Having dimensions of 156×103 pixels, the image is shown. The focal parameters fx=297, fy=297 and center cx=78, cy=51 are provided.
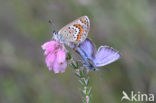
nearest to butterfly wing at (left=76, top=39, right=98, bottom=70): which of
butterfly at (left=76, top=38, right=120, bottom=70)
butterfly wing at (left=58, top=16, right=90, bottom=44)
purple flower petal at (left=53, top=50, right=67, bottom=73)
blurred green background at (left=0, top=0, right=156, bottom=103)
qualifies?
butterfly at (left=76, top=38, right=120, bottom=70)

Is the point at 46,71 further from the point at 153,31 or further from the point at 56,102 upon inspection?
A: the point at 153,31

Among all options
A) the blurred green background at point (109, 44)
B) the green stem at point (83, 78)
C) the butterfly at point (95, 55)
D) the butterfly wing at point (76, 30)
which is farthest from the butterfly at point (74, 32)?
the blurred green background at point (109, 44)

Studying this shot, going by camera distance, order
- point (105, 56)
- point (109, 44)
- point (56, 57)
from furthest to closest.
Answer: point (109, 44), point (56, 57), point (105, 56)

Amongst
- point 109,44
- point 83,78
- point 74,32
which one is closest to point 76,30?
point 74,32

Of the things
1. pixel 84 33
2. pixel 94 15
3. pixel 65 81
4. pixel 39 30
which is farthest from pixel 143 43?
pixel 84 33

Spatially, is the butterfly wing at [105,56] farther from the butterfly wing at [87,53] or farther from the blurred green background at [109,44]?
the blurred green background at [109,44]

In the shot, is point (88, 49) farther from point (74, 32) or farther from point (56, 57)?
point (56, 57)
